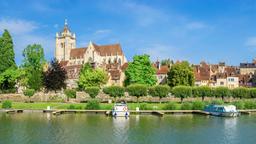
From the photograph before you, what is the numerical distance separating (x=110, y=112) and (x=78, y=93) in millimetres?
22529

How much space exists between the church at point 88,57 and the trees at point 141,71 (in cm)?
1615

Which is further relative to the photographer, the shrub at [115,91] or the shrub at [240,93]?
the shrub at [240,93]

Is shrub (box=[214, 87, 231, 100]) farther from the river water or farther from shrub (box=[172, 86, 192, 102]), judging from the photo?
the river water

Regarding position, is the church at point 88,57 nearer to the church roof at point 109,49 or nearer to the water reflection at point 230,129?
the church roof at point 109,49

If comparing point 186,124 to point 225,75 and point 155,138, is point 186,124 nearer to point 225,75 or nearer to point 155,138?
point 155,138

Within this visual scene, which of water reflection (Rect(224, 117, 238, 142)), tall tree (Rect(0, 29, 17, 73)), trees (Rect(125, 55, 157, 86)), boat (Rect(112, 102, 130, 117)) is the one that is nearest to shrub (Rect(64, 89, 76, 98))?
tall tree (Rect(0, 29, 17, 73))

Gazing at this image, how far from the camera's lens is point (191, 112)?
215 ft

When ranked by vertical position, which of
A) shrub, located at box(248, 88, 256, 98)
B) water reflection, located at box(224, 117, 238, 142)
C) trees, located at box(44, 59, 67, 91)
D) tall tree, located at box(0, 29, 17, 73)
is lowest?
water reflection, located at box(224, 117, 238, 142)

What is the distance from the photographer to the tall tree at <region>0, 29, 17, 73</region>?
84.1m

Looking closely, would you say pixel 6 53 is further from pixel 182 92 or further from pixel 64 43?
pixel 64 43

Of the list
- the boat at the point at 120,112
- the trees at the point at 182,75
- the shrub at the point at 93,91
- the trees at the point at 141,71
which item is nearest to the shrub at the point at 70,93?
the shrub at the point at 93,91

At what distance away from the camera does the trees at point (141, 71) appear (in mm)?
93500

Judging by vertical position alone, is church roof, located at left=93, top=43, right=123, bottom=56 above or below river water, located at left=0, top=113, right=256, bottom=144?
above

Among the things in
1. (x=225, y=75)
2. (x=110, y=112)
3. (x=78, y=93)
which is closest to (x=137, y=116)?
(x=110, y=112)
